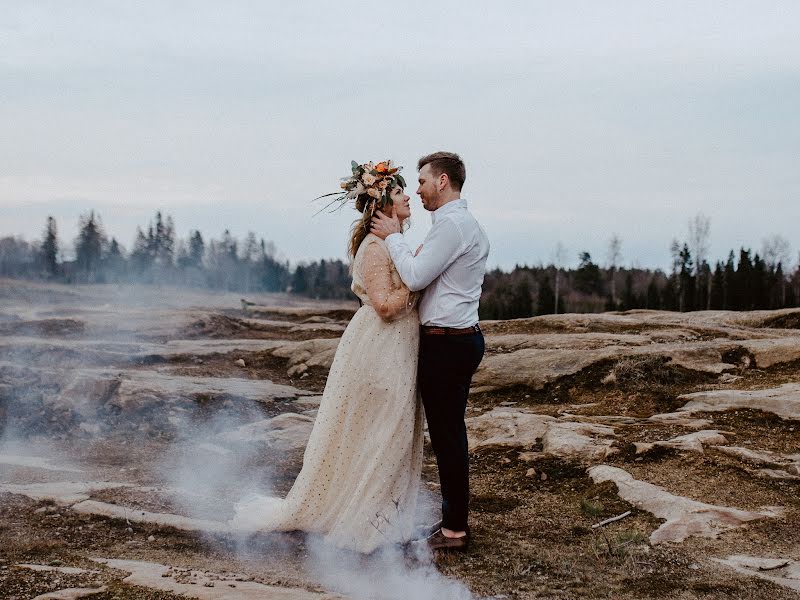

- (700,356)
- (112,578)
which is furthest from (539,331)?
(112,578)

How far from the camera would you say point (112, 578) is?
3814mm

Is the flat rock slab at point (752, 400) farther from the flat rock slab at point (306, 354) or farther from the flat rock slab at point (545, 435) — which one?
the flat rock slab at point (306, 354)

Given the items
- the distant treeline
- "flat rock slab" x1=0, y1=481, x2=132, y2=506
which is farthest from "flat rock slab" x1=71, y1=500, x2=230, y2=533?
the distant treeline

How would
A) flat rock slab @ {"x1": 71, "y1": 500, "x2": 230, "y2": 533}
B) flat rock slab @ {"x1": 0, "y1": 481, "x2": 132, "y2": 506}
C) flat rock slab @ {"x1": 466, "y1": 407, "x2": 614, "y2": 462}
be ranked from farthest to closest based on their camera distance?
flat rock slab @ {"x1": 466, "y1": 407, "x2": 614, "y2": 462} < flat rock slab @ {"x1": 0, "y1": 481, "x2": 132, "y2": 506} < flat rock slab @ {"x1": 71, "y1": 500, "x2": 230, "y2": 533}

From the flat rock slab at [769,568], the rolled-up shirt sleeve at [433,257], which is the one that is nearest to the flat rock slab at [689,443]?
the flat rock slab at [769,568]

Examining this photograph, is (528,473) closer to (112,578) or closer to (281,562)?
(281,562)

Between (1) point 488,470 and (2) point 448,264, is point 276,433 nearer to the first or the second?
(1) point 488,470

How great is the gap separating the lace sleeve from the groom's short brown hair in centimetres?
57

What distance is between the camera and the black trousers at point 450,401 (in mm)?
4312

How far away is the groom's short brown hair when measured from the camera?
4.32m

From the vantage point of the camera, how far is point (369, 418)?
456 cm

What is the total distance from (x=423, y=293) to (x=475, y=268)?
370mm

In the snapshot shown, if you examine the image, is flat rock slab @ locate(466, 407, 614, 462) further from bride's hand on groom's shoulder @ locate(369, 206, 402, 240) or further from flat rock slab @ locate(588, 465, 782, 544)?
bride's hand on groom's shoulder @ locate(369, 206, 402, 240)

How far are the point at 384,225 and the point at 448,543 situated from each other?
1929 mm
